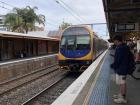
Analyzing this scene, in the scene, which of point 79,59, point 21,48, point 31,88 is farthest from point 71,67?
point 21,48

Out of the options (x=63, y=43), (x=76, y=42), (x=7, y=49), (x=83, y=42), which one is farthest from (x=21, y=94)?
(x=7, y=49)

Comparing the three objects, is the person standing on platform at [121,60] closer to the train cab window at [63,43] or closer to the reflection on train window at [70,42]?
the reflection on train window at [70,42]

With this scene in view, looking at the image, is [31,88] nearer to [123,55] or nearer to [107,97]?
[107,97]

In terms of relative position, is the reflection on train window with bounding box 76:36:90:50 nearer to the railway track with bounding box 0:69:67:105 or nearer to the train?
the train

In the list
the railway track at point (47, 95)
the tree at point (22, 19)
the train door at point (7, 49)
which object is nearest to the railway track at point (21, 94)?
the railway track at point (47, 95)

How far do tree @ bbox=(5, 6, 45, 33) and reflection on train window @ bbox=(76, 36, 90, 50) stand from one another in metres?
47.6

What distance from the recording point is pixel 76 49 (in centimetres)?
2030

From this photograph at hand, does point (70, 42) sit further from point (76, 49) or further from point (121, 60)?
point (121, 60)

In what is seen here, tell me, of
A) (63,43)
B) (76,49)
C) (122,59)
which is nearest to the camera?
(122,59)

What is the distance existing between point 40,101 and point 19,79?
24.8ft

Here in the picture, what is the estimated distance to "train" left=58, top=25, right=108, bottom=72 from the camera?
790 inches

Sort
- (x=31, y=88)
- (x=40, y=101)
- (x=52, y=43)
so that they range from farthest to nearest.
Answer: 1. (x=52, y=43)
2. (x=31, y=88)
3. (x=40, y=101)

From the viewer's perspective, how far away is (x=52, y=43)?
182 ft

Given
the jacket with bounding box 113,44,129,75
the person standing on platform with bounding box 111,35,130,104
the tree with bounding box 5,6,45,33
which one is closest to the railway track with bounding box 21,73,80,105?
the person standing on platform with bounding box 111,35,130,104
